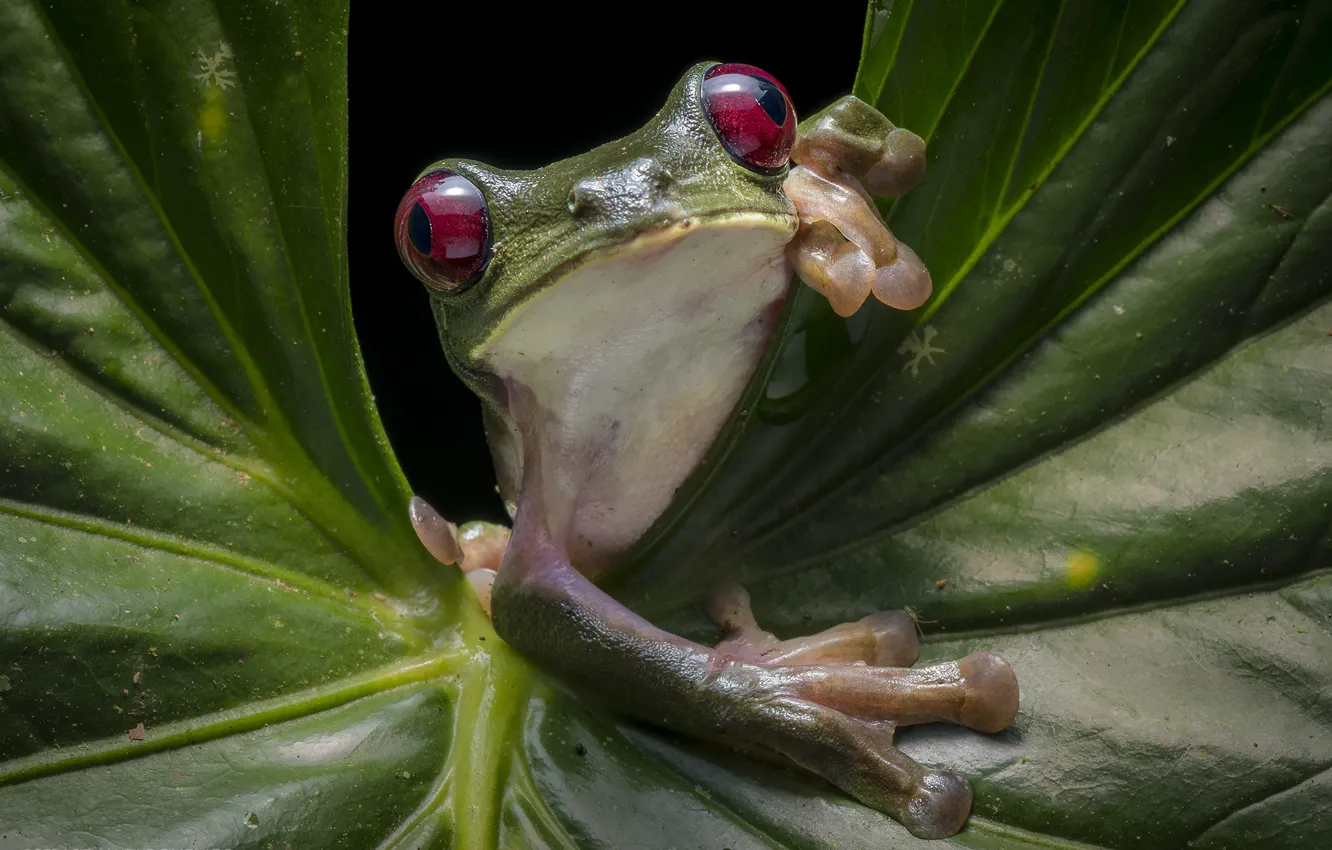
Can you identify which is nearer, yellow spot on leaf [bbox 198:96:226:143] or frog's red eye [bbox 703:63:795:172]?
frog's red eye [bbox 703:63:795:172]

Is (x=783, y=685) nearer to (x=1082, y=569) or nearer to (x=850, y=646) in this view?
(x=850, y=646)

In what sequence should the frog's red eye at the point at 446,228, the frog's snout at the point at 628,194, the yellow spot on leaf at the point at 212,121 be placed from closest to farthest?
the frog's snout at the point at 628,194 < the frog's red eye at the point at 446,228 < the yellow spot on leaf at the point at 212,121

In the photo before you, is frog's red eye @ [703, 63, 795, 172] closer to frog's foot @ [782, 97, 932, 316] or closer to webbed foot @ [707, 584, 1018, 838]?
frog's foot @ [782, 97, 932, 316]

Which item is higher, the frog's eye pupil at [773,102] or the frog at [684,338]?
the frog's eye pupil at [773,102]

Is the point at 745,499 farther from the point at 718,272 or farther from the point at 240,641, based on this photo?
the point at 240,641

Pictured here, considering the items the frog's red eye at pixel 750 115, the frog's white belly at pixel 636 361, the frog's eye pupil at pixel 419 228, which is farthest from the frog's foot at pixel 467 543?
the frog's red eye at pixel 750 115

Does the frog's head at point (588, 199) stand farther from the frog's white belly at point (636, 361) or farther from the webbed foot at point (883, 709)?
the webbed foot at point (883, 709)

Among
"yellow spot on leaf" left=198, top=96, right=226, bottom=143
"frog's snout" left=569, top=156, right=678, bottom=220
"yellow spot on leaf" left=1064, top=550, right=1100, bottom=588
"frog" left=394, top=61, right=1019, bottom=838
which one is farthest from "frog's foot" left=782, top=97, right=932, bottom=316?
"yellow spot on leaf" left=198, top=96, right=226, bottom=143
